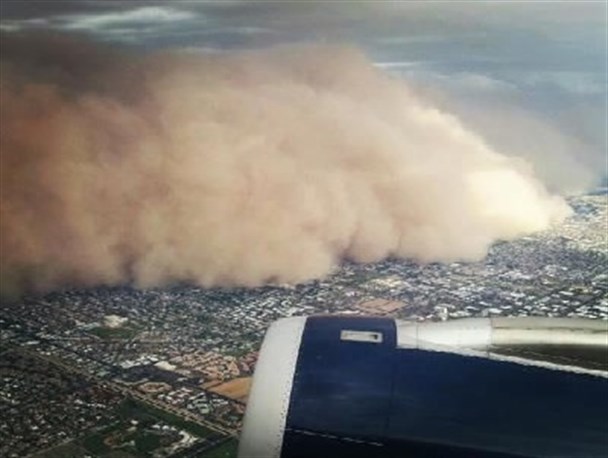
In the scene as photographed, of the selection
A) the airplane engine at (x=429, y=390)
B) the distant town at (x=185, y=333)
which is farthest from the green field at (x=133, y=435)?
the airplane engine at (x=429, y=390)

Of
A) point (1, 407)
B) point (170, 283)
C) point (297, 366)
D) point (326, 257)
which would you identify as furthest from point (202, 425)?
point (326, 257)

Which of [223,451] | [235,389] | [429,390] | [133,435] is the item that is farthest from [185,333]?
[429,390]

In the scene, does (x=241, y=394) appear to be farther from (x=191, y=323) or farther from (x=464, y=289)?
(x=464, y=289)

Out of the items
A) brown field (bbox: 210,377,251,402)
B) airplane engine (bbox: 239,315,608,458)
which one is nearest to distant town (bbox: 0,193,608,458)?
brown field (bbox: 210,377,251,402)

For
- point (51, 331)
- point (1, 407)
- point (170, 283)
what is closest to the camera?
point (1, 407)

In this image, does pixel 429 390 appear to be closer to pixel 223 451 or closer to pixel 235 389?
pixel 223 451

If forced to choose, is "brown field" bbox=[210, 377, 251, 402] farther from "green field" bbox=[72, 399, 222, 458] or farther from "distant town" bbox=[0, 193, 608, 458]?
"green field" bbox=[72, 399, 222, 458]

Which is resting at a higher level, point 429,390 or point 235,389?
point 429,390
